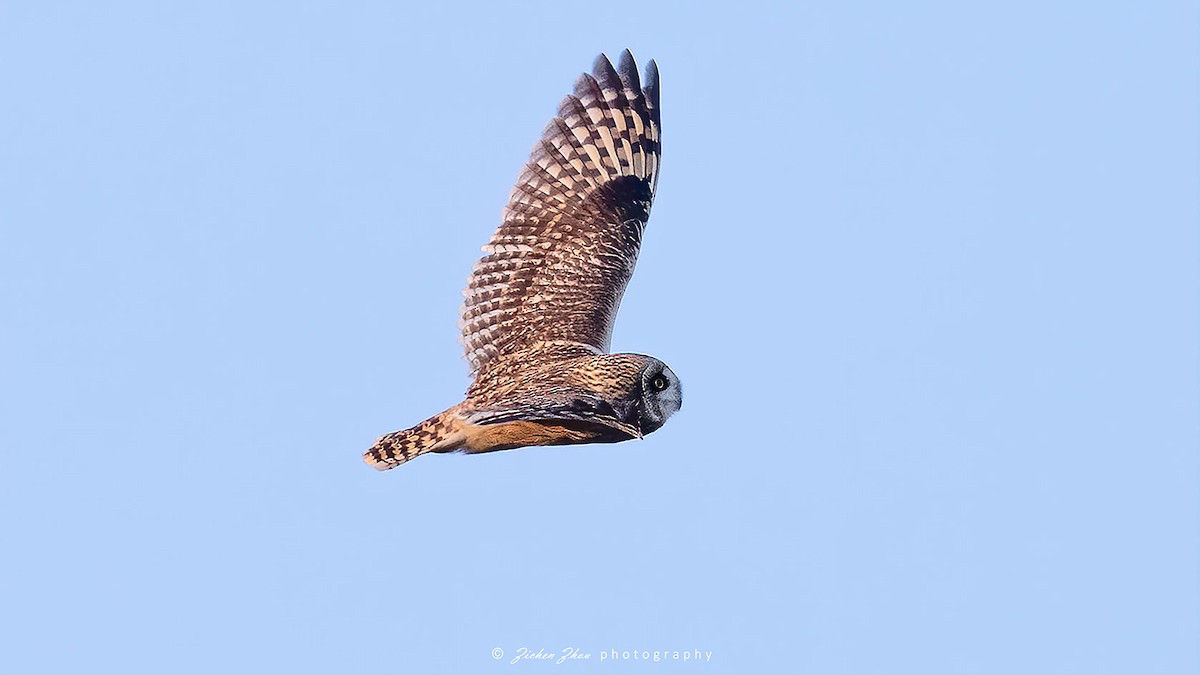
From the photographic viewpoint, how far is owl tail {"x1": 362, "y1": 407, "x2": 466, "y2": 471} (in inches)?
388

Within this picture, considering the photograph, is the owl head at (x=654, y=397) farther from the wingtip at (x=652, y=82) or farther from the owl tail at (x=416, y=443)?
the wingtip at (x=652, y=82)

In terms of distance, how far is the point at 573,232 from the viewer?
39.6 feet

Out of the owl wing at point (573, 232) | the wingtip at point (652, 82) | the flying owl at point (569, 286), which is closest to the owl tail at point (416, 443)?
the flying owl at point (569, 286)

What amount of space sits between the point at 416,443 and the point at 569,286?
226cm

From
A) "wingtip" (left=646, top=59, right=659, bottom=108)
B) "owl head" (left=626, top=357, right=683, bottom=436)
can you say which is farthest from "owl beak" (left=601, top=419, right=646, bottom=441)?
"wingtip" (left=646, top=59, right=659, bottom=108)

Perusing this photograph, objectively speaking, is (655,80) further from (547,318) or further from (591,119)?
(547,318)

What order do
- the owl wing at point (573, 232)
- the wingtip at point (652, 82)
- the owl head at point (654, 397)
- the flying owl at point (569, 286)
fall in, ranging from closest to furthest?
1. the flying owl at point (569, 286)
2. the owl head at point (654, 397)
3. the owl wing at point (573, 232)
4. the wingtip at point (652, 82)

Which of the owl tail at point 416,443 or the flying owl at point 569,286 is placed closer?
the owl tail at point 416,443

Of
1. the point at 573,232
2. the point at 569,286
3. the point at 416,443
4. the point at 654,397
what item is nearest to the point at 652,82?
the point at 573,232

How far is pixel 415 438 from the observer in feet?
32.7

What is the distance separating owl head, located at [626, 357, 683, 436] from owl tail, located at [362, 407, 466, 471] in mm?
990

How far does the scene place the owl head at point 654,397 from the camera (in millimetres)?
10148

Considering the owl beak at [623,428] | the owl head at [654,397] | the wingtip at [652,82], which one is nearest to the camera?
the owl beak at [623,428]

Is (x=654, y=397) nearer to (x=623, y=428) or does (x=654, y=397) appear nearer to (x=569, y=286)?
(x=623, y=428)
